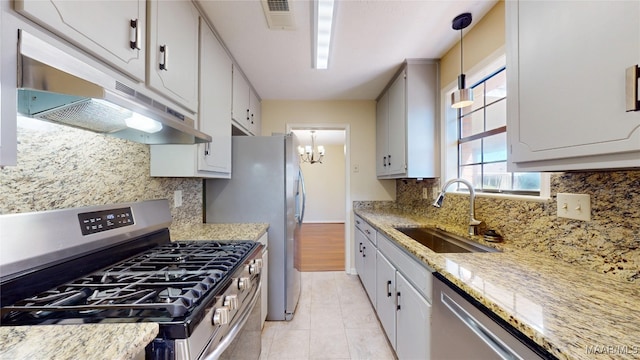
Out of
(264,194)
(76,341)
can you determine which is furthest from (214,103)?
(76,341)

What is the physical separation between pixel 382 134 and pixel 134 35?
262 cm

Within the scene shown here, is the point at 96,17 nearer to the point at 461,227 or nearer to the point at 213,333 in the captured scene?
the point at 213,333

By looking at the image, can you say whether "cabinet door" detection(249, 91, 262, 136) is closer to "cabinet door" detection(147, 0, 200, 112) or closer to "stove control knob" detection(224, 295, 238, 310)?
"cabinet door" detection(147, 0, 200, 112)

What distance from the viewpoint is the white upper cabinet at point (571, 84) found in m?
0.66

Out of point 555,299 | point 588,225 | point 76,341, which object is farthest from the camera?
point 588,225

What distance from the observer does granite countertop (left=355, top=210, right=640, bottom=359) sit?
22.3 inches

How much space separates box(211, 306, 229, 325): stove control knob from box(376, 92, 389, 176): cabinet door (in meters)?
2.44

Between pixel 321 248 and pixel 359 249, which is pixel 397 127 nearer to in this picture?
pixel 359 249

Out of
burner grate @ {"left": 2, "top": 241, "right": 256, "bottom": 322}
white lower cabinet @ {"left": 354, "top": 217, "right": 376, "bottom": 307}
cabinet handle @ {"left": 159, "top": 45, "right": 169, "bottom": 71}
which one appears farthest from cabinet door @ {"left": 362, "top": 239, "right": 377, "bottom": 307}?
cabinet handle @ {"left": 159, "top": 45, "right": 169, "bottom": 71}

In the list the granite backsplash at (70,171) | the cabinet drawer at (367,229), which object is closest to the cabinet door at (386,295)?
the cabinet drawer at (367,229)

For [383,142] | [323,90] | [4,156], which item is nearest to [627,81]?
[4,156]

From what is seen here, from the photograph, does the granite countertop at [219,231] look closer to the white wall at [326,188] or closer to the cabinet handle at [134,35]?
the cabinet handle at [134,35]

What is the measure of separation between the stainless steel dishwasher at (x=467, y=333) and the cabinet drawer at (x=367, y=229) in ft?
3.61

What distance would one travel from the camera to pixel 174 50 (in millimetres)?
1274
